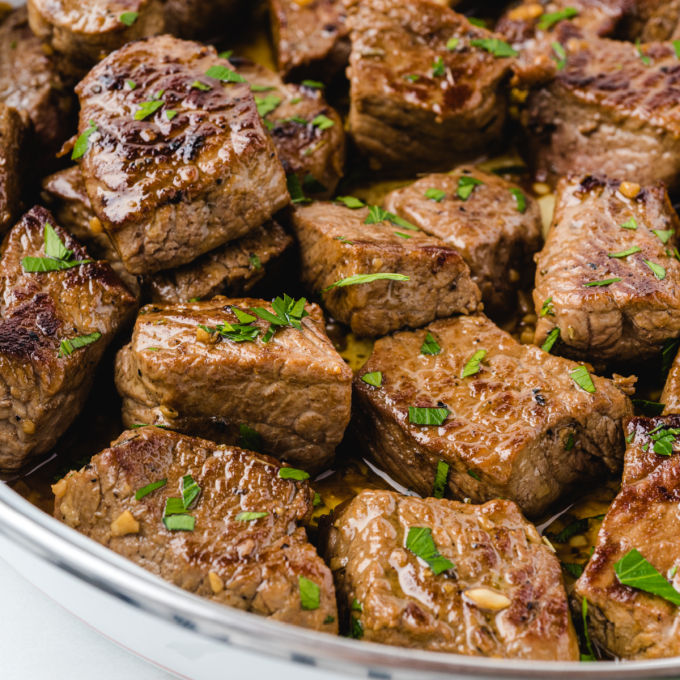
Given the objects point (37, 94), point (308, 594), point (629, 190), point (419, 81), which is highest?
point (37, 94)

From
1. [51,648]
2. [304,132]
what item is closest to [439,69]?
[304,132]

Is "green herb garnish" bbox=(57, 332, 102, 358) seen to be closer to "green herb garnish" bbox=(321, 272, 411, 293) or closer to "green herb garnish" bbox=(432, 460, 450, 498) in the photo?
"green herb garnish" bbox=(321, 272, 411, 293)

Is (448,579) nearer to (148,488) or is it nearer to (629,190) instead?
(148,488)

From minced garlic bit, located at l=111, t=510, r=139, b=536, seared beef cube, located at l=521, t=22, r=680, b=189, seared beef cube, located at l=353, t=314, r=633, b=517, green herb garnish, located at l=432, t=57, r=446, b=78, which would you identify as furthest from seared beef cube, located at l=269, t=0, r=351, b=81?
minced garlic bit, located at l=111, t=510, r=139, b=536

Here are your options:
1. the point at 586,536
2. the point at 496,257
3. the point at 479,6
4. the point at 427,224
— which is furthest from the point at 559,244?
the point at 479,6

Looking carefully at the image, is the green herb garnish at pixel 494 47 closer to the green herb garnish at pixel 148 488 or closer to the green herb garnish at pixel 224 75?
the green herb garnish at pixel 224 75

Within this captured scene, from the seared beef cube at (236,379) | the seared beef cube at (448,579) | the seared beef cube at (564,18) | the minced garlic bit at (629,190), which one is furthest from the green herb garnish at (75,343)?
the seared beef cube at (564,18)
